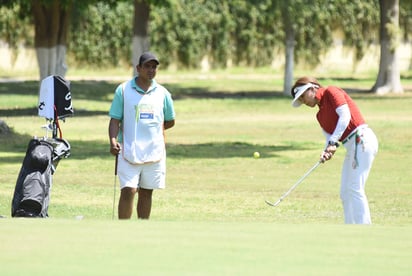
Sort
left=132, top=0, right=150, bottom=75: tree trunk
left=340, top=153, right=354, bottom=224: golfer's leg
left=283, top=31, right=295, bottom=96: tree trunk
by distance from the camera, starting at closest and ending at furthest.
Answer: left=340, top=153, right=354, bottom=224: golfer's leg, left=132, top=0, right=150, bottom=75: tree trunk, left=283, top=31, right=295, bottom=96: tree trunk

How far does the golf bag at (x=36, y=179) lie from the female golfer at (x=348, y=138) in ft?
8.77

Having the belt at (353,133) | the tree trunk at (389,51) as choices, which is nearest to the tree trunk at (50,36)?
the tree trunk at (389,51)

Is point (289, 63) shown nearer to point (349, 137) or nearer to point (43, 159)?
point (43, 159)

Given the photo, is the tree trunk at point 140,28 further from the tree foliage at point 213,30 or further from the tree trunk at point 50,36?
the tree foliage at point 213,30

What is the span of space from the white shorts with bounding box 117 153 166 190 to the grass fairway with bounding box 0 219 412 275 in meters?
2.66

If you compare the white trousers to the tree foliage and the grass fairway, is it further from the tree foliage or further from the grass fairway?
the tree foliage

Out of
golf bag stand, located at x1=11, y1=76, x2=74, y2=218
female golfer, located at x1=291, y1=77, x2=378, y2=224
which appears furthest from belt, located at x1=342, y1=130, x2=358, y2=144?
golf bag stand, located at x1=11, y1=76, x2=74, y2=218

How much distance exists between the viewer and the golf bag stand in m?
13.1

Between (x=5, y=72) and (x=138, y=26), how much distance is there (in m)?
13.5

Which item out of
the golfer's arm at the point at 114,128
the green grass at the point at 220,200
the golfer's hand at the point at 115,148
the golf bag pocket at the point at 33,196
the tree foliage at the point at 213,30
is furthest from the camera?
the tree foliage at the point at 213,30

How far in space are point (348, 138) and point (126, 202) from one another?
90.9 inches

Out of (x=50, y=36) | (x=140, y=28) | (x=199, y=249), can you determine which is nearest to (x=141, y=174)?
(x=199, y=249)

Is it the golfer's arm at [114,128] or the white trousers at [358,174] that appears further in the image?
→ the golfer's arm at [114,128]

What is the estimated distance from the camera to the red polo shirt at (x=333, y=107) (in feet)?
42.2
